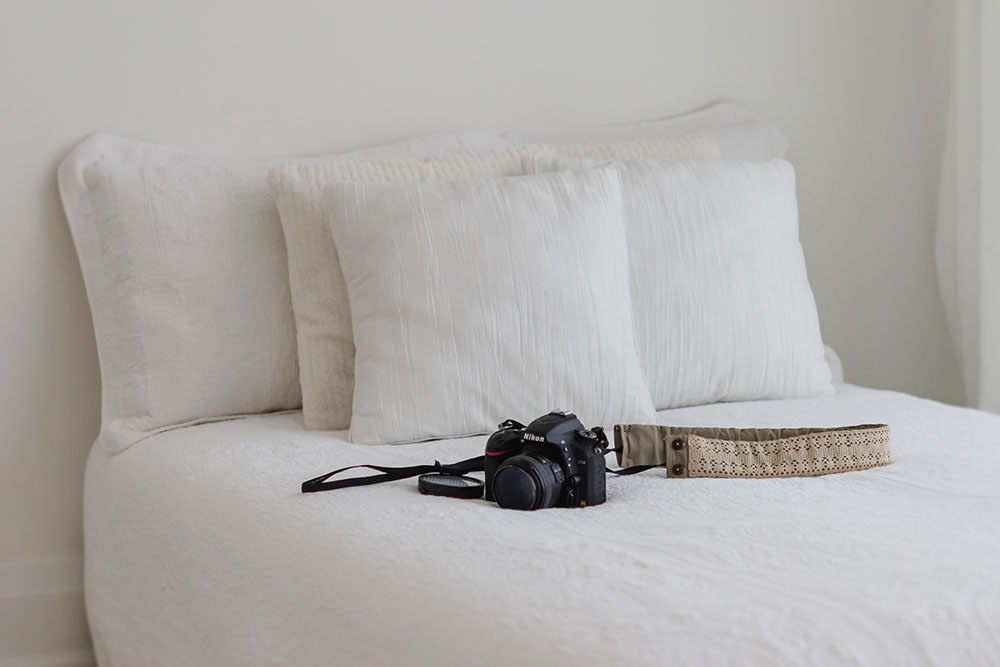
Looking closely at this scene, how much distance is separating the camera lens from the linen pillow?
596 mm

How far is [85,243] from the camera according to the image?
1868mm

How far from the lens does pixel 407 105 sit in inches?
→ 84.1

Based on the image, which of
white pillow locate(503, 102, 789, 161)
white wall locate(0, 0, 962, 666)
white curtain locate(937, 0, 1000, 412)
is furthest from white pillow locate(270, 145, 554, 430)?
white curtain locate(937, 0, 1000, 412)

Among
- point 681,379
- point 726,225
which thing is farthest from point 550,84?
point 681,379

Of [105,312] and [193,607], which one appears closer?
[193,607]

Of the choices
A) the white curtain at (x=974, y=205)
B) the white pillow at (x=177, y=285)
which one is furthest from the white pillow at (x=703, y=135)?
the white pillow at (x=177, y=285)

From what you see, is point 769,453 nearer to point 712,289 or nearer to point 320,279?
point 712,289

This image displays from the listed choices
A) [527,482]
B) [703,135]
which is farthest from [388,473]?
[703,135]

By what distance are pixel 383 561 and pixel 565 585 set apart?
0.67 feet

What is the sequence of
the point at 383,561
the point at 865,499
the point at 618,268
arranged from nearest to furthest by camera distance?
the point at 383,561, the point at 865,499, the point at 618,268

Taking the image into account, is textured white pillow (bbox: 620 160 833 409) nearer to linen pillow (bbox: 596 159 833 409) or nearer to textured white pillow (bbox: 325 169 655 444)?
linen pillow (bbox: 596 159 833 409)

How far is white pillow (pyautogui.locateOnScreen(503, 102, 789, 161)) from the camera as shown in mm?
2137

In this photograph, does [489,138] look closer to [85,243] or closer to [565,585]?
[85,243]

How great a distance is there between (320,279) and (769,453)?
751mm
